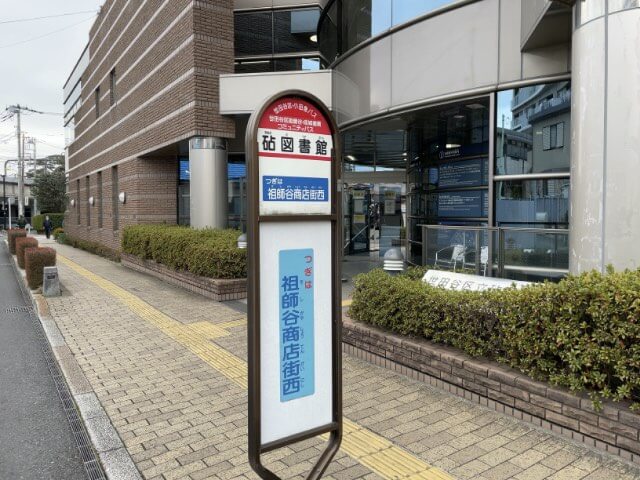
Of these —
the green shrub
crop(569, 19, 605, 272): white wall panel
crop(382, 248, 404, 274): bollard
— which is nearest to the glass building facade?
crop(382, 248, 404, 274): bollard

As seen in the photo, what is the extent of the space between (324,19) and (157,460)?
40.2ft

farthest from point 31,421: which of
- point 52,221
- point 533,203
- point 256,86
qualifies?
point 52,221

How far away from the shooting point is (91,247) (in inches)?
933

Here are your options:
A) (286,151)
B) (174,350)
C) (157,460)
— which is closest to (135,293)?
(174,350)

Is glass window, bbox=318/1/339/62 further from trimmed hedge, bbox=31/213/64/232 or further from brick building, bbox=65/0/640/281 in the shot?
trimmed hedge, bbox=31/213/64/232

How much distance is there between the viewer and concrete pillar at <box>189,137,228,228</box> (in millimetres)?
12750

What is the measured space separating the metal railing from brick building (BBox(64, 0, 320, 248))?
275 inches

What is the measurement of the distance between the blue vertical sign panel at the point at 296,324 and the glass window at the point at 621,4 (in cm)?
422

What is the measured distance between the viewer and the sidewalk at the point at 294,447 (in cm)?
346

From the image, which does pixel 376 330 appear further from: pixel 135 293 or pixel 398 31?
pixel 135 293

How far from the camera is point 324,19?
44.0 ft

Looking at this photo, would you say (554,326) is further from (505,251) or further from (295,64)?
(295,64)

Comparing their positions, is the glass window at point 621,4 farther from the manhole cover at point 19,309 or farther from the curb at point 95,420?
the manhole cover at point 19,309

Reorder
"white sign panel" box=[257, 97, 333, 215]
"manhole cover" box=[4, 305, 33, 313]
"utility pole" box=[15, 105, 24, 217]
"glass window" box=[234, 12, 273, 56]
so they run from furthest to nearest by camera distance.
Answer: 1. "utility pole" box=[15, 105, 24, 217]
2. "glass window" box=[234, 12, 273, 56]
3. "manhole cover" box=[4, 305, 33, 313]
4. "white sign panel" box=[257, 97, 333, 215]
